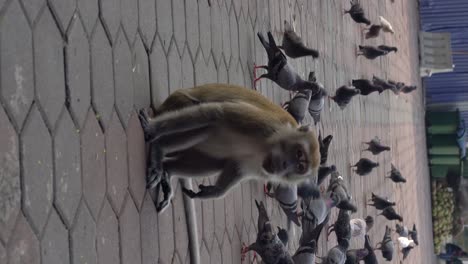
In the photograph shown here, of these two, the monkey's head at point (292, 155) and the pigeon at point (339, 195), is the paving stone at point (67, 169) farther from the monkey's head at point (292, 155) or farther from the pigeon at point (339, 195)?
the pigeon at point (339, 195)

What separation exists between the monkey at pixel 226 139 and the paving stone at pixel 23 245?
2.83 feet

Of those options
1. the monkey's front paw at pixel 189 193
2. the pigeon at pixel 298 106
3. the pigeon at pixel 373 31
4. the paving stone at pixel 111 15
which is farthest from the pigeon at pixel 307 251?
the pigeon at pixel 373 31

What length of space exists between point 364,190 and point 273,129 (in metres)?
5.15

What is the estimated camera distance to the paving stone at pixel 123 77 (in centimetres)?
282

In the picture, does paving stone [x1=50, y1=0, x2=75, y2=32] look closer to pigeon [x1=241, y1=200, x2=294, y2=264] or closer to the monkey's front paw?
the monkey's front paw

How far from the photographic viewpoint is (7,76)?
2045mm

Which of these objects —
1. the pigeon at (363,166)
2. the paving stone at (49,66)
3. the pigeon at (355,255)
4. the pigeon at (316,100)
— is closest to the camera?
the paving stone at (49,66)

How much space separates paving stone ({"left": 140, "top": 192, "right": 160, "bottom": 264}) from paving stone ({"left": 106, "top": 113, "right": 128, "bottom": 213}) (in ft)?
0.74

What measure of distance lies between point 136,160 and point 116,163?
0.18 metres

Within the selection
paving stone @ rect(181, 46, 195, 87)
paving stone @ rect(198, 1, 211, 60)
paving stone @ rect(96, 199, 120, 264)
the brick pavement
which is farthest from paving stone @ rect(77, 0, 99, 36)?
paving stone @ rect(198, 1, 211, 60)

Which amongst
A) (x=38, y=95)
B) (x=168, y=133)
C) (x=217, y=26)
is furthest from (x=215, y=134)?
(x=217, y=26)

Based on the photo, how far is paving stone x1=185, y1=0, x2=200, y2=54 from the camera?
11.9 ft

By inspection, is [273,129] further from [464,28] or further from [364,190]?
[464,28]

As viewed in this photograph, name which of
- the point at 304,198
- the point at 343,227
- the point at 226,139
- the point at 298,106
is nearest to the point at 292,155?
the point at 226,139
